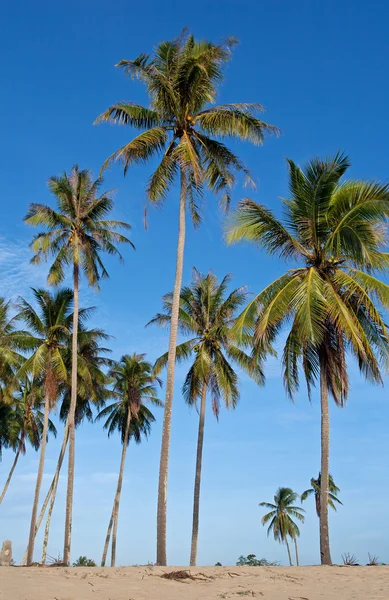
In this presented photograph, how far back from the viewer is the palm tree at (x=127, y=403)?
40.5 meters

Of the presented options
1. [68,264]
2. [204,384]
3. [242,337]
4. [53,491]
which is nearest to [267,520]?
[53,491]

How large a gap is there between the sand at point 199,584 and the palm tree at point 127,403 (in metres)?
27.6

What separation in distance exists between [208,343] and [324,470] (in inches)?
533

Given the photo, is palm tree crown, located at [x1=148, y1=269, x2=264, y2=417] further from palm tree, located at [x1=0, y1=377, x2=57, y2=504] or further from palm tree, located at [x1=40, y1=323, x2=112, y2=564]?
palm tree, located at [x1=0, y1=377, x2=57, y2=504]

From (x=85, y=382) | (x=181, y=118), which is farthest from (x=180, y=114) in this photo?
(x=85, y=382)

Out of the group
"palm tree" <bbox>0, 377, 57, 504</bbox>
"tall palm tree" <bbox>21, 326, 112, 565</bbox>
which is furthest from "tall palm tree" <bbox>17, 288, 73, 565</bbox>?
"palm tree" <bbox>0, 377, 57, 504</bbox>

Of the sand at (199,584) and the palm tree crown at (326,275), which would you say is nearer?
the sand at (199,584)

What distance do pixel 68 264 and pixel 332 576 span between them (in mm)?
18923

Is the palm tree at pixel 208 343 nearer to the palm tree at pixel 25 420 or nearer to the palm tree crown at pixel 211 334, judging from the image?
the palm tree crown at pixel 211 334

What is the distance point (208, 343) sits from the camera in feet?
94.6

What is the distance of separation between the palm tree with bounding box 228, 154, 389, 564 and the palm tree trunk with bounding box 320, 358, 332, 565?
0.03m

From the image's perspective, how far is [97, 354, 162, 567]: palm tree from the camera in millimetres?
40531

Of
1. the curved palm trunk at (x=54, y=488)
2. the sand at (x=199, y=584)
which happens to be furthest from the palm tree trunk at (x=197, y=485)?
the sand at (x=199, y=584)

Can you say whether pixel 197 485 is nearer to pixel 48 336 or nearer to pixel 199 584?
pixel 48 336
